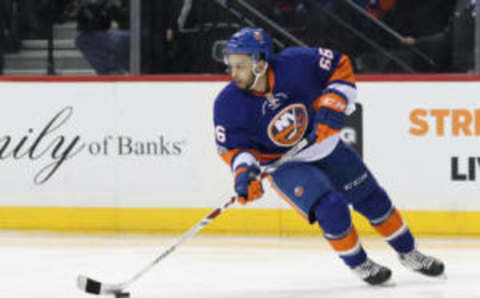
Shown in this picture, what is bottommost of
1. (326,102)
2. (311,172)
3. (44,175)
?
(44,175)

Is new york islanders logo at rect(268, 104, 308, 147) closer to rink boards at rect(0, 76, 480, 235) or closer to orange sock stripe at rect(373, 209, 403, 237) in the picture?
orange sock stripe at rect(373, 209, 403, 237)

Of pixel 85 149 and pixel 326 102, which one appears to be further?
pixel 85 149

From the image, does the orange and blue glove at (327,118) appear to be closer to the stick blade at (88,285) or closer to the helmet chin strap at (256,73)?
the helmet chin strap at (256,73)

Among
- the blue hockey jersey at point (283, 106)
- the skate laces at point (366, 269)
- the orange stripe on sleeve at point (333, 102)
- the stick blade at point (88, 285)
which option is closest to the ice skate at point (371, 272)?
the skate laces at point (366, 269)

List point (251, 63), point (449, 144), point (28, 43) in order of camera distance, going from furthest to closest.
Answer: point (28, 43)
point (449, 144)
point (251, 63)

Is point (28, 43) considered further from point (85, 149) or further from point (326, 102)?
point (326, 102)

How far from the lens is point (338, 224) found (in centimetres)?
439

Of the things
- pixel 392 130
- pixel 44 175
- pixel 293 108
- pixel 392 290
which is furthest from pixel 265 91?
pixel 44 175

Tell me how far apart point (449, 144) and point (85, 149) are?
6.37 feet

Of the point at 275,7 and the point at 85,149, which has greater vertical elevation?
the point at 275,7

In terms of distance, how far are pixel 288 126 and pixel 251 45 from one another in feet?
1.20

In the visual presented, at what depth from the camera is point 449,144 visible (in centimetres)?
609

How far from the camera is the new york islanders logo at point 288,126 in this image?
4.45 metres

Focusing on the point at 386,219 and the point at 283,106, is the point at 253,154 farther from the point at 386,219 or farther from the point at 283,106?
the point at 386,219
